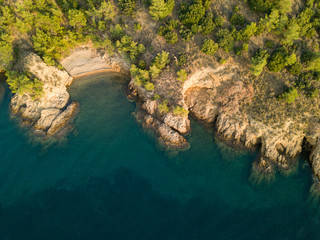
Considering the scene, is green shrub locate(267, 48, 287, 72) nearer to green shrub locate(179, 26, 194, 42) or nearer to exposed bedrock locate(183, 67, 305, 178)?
exposed bedrock locate(183, 67, 305, 178)

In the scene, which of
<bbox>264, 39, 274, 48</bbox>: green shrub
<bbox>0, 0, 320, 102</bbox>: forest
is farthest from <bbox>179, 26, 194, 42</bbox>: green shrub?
<bbox>264, 39, 274, 48</bbox>: green shrub

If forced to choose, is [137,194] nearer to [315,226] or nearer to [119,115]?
[119,115]

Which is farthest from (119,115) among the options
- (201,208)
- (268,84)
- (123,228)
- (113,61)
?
(268,84)

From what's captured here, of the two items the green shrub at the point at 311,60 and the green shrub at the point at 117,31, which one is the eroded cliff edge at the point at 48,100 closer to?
the green shrub at the point at 117,31

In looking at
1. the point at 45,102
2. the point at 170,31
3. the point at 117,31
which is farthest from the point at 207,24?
the point at 45,102

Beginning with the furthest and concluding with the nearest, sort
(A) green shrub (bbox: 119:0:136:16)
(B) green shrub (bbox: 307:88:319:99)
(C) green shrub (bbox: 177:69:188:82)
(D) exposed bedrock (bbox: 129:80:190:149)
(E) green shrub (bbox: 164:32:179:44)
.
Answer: (A) green shrub (bbox: 119:0:136:16) → (E) green shrub (bbox: 164:32:179:44) → (D) exposed bedrock (bbox: 129:80:190:149) → (C) green shrub (bbox: 177:69:188:82) → (B) green shrub (bbox: 307:88:319:99)

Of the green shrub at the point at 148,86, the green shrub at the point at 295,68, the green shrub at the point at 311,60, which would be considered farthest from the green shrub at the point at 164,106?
the green shrub at the point at 311,60
